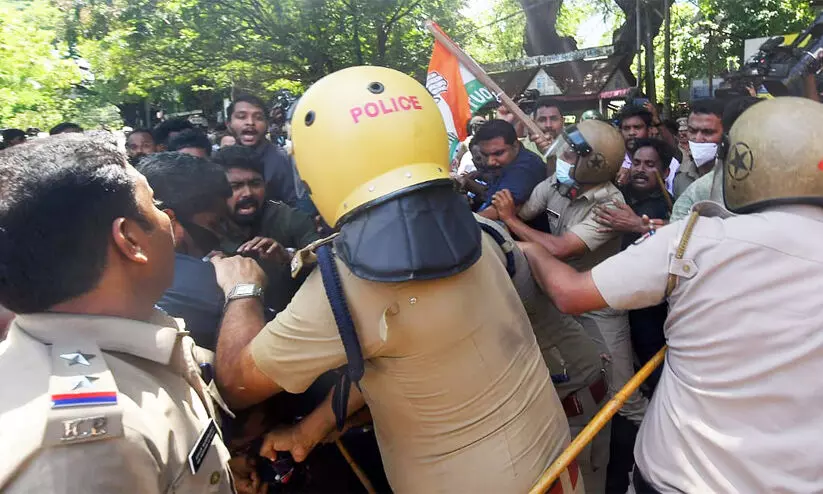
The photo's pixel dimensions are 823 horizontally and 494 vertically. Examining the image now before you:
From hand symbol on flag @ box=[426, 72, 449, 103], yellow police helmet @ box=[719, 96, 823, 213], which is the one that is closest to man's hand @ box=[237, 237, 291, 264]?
yellow police helmet @ box=[719, 96, 823, 213]

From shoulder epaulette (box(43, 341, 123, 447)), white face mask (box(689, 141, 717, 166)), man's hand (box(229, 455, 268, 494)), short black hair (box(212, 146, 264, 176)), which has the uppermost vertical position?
short black hair (box(212, 146, 264, 176))

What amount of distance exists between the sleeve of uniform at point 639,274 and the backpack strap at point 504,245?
288 millimetres

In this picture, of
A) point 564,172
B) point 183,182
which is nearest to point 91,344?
point 183,182

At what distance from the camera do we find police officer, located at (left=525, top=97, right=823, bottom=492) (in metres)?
1.47

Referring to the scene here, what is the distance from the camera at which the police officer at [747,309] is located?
147 centimetres

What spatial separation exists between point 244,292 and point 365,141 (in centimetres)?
64

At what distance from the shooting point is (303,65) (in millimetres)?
11703

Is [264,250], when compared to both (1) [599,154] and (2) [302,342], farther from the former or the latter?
(1) [599,154]

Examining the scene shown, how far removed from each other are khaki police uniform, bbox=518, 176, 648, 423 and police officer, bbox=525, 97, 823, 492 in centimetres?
148

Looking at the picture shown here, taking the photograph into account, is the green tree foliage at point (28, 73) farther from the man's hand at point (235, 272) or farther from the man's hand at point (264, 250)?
the man's hand at point (235, 272)

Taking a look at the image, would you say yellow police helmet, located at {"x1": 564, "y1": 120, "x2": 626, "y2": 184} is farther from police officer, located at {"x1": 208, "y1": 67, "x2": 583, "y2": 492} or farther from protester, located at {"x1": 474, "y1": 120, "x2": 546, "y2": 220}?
police officer, located at {"x1": 208, "y1": 67, "x2": 583, "y2": 492}

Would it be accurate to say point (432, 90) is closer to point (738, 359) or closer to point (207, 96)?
point (738, 359)

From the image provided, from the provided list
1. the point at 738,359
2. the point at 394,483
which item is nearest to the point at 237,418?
the point at 394,483

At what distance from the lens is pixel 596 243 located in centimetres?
314
